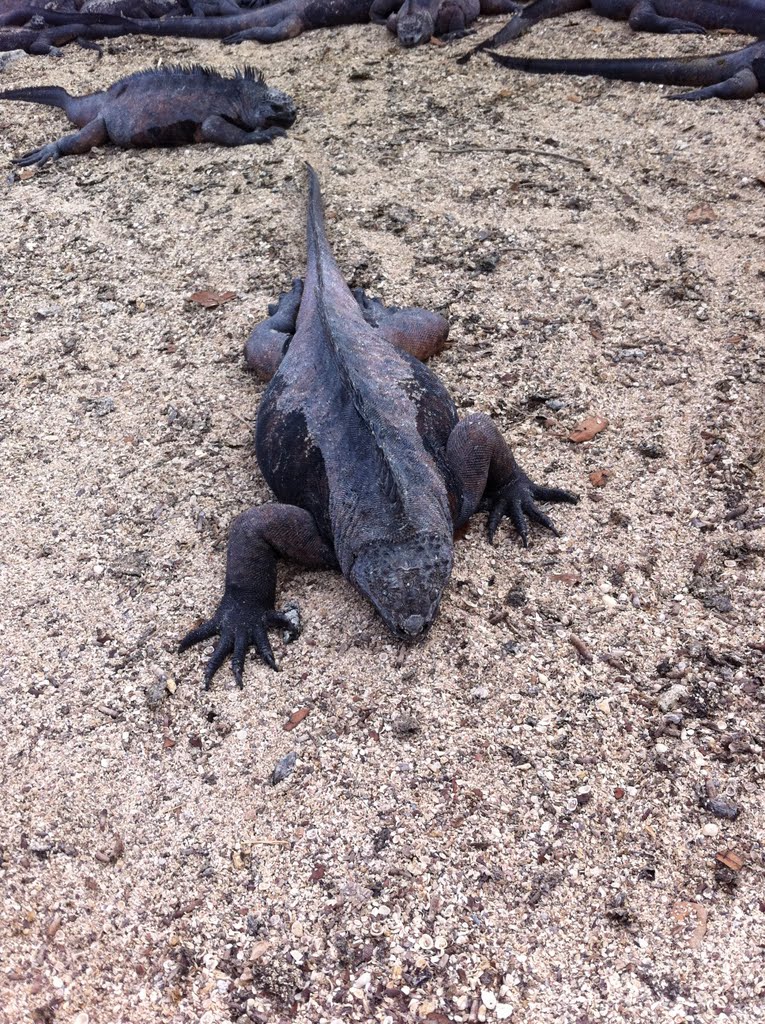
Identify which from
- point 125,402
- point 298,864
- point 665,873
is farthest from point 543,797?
point 125,402

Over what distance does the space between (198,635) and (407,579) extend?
38.2 inches

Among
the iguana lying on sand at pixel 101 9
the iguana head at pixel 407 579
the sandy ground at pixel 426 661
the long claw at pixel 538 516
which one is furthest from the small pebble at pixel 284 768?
the iguana lying on sand at pixel 101 9

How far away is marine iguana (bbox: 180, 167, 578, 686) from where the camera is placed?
3193mm

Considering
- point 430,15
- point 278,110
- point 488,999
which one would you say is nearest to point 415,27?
point 430,15

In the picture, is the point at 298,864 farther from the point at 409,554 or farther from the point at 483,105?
the point at 483,105

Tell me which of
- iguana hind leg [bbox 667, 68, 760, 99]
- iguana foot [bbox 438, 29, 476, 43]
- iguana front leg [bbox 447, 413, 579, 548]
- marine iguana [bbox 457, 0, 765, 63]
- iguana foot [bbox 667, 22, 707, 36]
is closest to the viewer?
iguana front leg [bbox 447, 413, 579, 548]

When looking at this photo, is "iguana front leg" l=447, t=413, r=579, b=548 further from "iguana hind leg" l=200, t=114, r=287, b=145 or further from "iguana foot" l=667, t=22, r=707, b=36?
"iguana foot" l=667, t=22, r=707, b=36

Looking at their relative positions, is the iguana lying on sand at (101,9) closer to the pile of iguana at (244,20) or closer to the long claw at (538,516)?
the pile of iguana at (244,20)

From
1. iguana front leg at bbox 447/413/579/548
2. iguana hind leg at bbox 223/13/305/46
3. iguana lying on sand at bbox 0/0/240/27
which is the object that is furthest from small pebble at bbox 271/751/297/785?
iguana lying on sand at bbox 0/0/240/27

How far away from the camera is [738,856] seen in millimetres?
2604

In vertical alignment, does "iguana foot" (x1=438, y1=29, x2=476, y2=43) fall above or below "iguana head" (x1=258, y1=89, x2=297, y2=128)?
above

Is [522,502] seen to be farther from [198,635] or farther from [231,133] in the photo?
[231,133]

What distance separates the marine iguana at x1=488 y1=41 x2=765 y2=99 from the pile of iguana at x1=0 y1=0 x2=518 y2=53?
66.4 inches

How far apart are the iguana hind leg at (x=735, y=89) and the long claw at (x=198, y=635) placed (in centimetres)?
603
